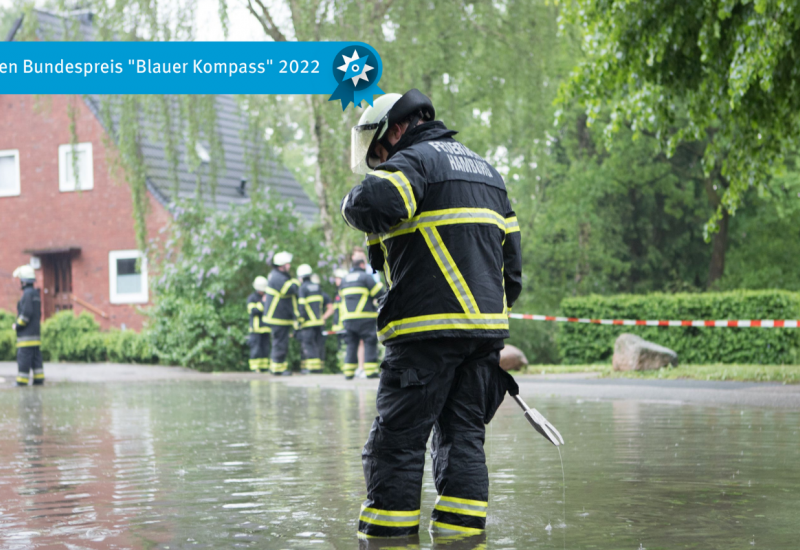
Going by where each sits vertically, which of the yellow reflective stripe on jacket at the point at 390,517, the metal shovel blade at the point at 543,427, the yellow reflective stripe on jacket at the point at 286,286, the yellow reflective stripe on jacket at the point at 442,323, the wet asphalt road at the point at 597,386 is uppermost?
the yellow reflective stripe on jacket at the point at 286,286

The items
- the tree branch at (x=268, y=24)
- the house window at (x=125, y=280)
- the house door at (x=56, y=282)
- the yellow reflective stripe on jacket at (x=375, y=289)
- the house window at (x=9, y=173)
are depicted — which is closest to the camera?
the yellow reflective stripe on jacket at (x=375, y=289)

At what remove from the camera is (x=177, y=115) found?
66.4ft

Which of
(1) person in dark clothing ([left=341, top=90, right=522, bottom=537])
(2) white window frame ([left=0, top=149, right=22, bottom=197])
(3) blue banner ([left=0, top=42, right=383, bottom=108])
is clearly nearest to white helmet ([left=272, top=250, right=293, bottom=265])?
(3) blue banner ([left=0, top=42, right=383, bottom=108])

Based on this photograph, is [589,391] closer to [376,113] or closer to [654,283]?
[376,113]

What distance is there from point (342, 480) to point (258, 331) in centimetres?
1456

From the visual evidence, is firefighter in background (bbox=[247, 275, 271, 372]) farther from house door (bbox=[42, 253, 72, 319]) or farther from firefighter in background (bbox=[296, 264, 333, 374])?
house door (bbox=[42, 253, 72, 319])

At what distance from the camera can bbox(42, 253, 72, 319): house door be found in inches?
1204

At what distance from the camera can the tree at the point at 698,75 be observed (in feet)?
35.6

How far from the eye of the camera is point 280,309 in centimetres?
2017

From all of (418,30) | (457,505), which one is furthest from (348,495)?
(418,30)

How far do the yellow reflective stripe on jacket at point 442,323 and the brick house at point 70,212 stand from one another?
2462cm

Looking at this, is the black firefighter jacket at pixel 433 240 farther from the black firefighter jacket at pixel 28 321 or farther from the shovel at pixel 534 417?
the black firefighter jacket at pixel 28 321

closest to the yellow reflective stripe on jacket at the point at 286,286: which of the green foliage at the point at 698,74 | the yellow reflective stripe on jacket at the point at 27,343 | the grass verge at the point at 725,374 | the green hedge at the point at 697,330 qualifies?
the yellow reflective stripe on jacket at the point at 27,343

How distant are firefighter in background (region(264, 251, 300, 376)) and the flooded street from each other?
336 inches
